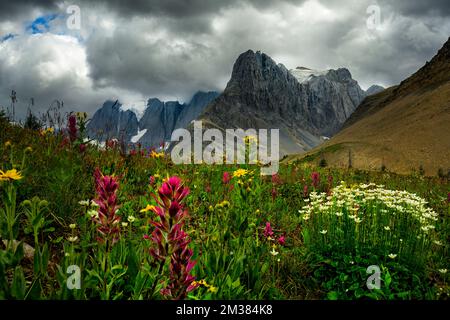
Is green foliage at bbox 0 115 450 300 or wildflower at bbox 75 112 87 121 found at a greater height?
wildflower at bbox 75 112 87 121

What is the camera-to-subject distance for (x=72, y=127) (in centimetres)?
539

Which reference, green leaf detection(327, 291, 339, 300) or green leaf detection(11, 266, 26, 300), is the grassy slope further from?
green leaf detection(11, 266, 26, 300)

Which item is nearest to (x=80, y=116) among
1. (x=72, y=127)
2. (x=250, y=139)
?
(x=72, y=127)

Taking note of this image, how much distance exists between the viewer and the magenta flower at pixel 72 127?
5.37 metres

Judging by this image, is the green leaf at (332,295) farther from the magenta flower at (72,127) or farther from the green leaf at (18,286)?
the magenta flower at (72,127)

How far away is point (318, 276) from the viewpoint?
3957 mm

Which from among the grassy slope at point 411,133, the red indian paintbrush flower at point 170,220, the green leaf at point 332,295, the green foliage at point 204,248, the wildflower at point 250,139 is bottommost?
the green leaf at point 332,295

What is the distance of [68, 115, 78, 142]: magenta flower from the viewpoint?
5.37 meters

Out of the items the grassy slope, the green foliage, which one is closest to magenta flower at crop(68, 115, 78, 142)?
the green foliage

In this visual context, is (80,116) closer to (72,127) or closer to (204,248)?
(72,127)

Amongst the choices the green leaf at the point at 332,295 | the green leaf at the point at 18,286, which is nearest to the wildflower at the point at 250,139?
the green leaf at the point at 332,295

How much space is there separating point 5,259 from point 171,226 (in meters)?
1.07
